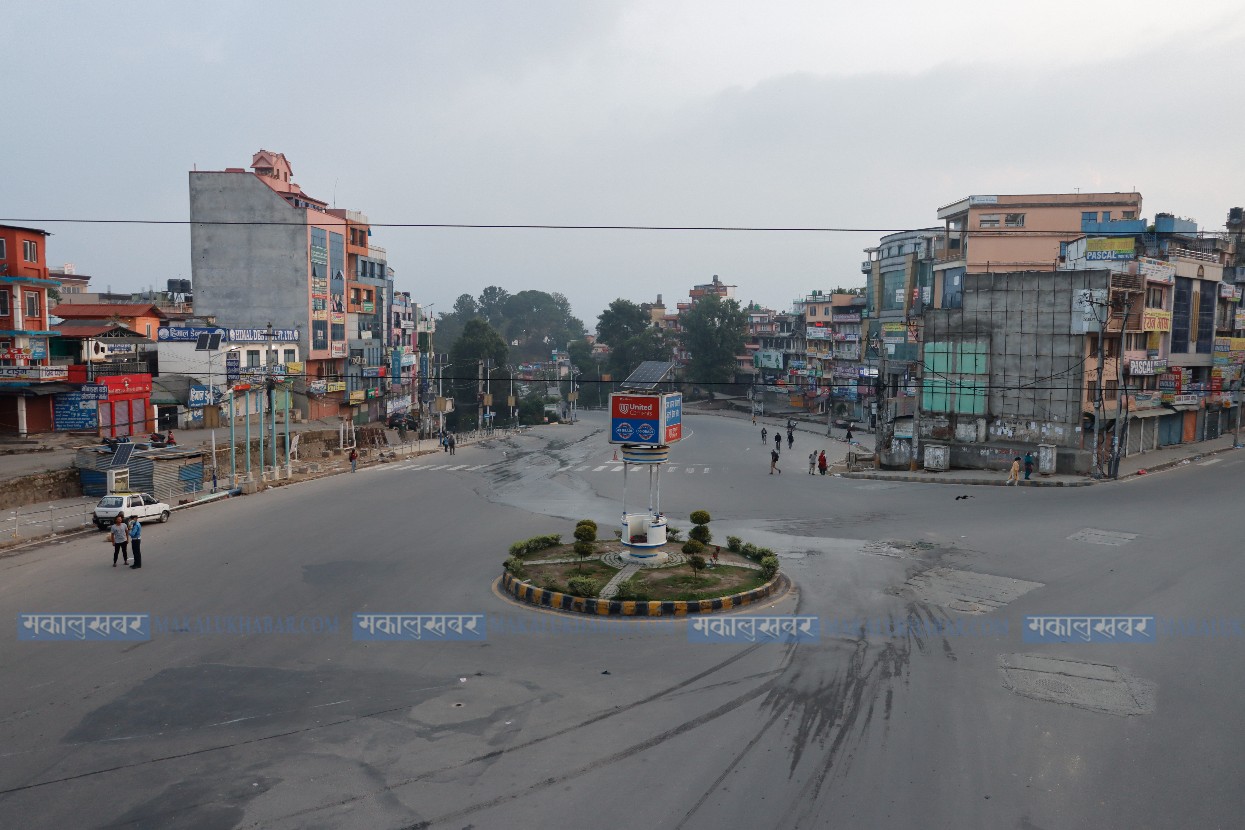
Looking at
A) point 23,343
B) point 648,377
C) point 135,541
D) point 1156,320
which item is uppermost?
point 1156,320

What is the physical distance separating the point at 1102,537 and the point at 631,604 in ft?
46.6

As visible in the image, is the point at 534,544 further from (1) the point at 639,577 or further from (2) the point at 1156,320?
(2) the point at 1156,320

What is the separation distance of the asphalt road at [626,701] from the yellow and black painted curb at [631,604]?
575 mm

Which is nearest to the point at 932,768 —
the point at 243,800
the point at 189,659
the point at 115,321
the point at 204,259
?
the point at 243,800

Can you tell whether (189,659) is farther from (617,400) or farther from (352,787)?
(617,400)

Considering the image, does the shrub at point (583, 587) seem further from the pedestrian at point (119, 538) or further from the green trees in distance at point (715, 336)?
the green trees in distance at point (715, 336)

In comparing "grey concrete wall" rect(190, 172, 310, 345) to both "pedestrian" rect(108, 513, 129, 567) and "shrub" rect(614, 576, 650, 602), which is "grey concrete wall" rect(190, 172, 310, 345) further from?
"shrub" rect(614, 576, 650, 602)

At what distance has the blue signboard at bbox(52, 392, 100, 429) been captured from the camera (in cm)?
4153

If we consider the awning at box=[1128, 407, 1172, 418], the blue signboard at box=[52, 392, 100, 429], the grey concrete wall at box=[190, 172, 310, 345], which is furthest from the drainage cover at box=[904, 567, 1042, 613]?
the grey concrete wall at box=[190, 172, 310, 345]

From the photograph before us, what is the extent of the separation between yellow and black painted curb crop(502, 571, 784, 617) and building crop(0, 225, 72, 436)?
31.8 meters

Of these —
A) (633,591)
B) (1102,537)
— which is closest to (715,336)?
(1102,537)

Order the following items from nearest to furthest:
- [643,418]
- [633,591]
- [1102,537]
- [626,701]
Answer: [626,701] → [633,591] → [643,418] → [1102,537]

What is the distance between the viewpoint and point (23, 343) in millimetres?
40469

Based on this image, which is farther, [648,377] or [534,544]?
[648,377]
